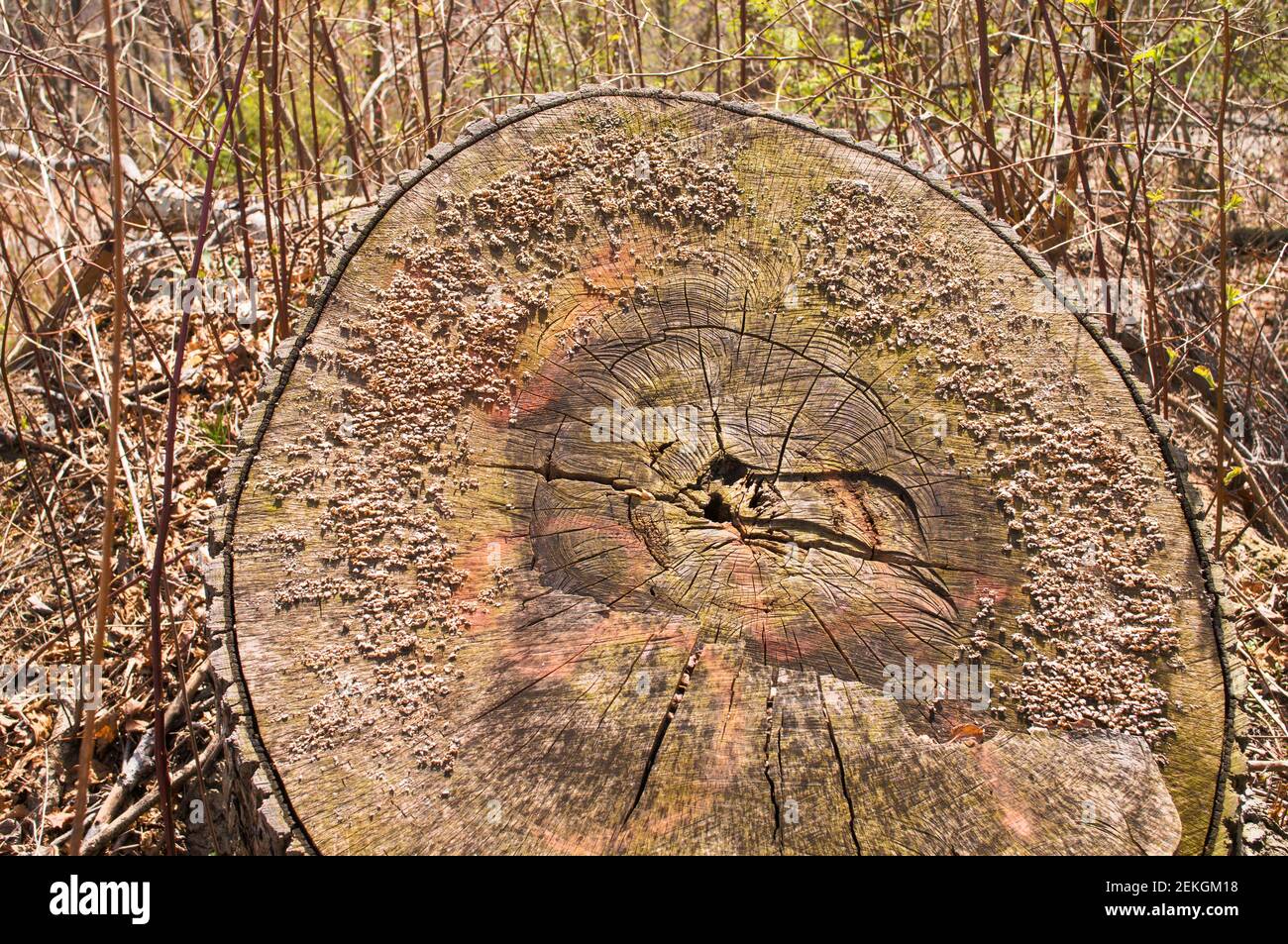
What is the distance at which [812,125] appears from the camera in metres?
2.16

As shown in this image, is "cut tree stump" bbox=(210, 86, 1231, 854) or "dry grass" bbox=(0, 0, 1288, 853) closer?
"cut tree stump" bbox=(210, 86, 1231, 854)

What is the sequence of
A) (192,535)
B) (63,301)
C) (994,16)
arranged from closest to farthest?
(192,535)
(63,301)
(994,16)

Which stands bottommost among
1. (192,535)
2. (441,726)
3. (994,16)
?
(441,726)

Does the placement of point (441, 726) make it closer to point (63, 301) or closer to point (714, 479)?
point (714, 479)

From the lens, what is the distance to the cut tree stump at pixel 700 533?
162 cm

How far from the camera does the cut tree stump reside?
5.30 ft

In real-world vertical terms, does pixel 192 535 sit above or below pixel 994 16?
below

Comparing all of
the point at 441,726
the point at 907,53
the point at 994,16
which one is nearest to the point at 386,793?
the point at 441,726

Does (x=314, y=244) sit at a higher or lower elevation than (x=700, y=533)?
higher

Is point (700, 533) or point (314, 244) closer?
Answer: point (700, 533)

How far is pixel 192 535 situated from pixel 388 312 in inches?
59.3

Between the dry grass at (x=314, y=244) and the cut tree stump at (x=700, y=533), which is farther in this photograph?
the dry grass at (x=314, y=244)

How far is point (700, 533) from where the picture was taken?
1.83 meters
